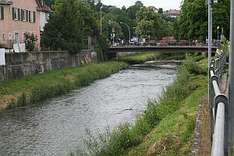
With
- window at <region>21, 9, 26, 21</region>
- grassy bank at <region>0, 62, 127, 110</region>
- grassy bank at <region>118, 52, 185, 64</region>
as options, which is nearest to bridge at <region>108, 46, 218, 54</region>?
grassy bank at <region>118, 52, 185, 64</region>

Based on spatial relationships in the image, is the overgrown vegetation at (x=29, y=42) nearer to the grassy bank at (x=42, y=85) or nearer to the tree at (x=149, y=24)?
the grassy bank at (x=42, y=85)

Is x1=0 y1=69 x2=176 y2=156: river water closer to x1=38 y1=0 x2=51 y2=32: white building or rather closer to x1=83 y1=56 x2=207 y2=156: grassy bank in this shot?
x1=83 y1=56 x2=207 y2=156: grassy bank

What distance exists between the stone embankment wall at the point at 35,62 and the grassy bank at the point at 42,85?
945 millimetres

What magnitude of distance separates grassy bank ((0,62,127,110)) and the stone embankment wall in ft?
3.10

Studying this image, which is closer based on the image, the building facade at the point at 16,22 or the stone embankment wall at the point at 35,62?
the stone embankment wall at the point at 35,62

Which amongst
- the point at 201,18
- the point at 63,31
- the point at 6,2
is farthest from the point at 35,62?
the point at 201,18

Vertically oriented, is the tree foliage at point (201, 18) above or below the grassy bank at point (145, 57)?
above

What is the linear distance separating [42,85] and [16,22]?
50.5ft

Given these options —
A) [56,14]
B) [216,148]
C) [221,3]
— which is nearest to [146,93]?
[56,14]

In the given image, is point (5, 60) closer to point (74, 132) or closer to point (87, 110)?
point (87, 110)

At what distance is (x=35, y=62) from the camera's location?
51.5 meters

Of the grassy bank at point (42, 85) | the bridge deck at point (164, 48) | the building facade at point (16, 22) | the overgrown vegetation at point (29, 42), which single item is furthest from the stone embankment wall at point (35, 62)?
the bridge deck at point (164, 48)

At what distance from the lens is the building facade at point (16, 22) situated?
2060 inches

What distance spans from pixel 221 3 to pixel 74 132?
6514 centimetres
